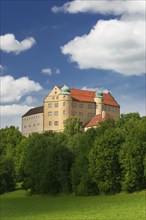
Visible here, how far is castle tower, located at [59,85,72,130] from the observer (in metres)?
162

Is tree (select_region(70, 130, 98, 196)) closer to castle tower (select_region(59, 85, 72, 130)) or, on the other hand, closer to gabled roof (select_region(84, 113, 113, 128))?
gabled roof (select_region(84, 113, 113, 128))

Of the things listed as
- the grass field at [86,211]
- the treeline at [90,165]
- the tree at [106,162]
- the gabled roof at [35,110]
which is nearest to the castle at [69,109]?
the gabled roof at [35,110]

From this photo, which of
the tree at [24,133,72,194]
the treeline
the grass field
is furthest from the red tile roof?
the grass field

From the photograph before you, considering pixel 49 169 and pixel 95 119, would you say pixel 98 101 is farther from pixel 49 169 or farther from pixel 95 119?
pixel 49 169

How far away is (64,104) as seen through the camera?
165625mm

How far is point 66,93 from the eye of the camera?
166 meters

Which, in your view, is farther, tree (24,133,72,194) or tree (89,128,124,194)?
tree (24,133,72,194)

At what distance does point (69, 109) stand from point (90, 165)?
325 ft

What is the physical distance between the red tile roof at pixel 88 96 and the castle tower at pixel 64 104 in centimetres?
560

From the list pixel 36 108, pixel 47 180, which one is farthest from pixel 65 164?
pixel 36 108

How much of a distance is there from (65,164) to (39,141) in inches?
396

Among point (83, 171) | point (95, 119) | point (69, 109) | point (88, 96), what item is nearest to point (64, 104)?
point (69, 109)

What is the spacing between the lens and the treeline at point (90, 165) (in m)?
62.4

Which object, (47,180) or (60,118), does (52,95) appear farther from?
(47,180)
